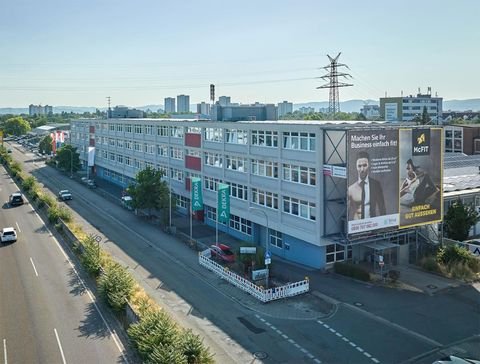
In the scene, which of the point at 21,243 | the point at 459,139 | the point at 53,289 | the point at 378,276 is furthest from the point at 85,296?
the point at 459,139

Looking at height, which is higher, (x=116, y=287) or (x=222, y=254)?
(x=116, y=287)

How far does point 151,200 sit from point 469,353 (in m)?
35.1

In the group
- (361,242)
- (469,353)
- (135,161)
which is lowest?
(469,353)

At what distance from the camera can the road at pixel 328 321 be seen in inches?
921

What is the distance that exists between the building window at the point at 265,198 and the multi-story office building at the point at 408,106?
137 meters

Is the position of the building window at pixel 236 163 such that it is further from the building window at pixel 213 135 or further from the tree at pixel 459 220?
the tree at pixel 459 220

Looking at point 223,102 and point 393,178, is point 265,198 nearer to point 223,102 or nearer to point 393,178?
point 393,178

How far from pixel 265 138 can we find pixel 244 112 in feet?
41.3

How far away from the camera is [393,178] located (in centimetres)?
3559

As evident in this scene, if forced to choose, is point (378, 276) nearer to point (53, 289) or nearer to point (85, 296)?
point (85, 296)

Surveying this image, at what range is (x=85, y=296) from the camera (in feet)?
97.7

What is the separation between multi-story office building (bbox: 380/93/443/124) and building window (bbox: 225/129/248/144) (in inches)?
5242

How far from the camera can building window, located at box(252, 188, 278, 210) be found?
40.0 metres

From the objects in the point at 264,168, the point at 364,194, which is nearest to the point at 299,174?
the point at 264,168
